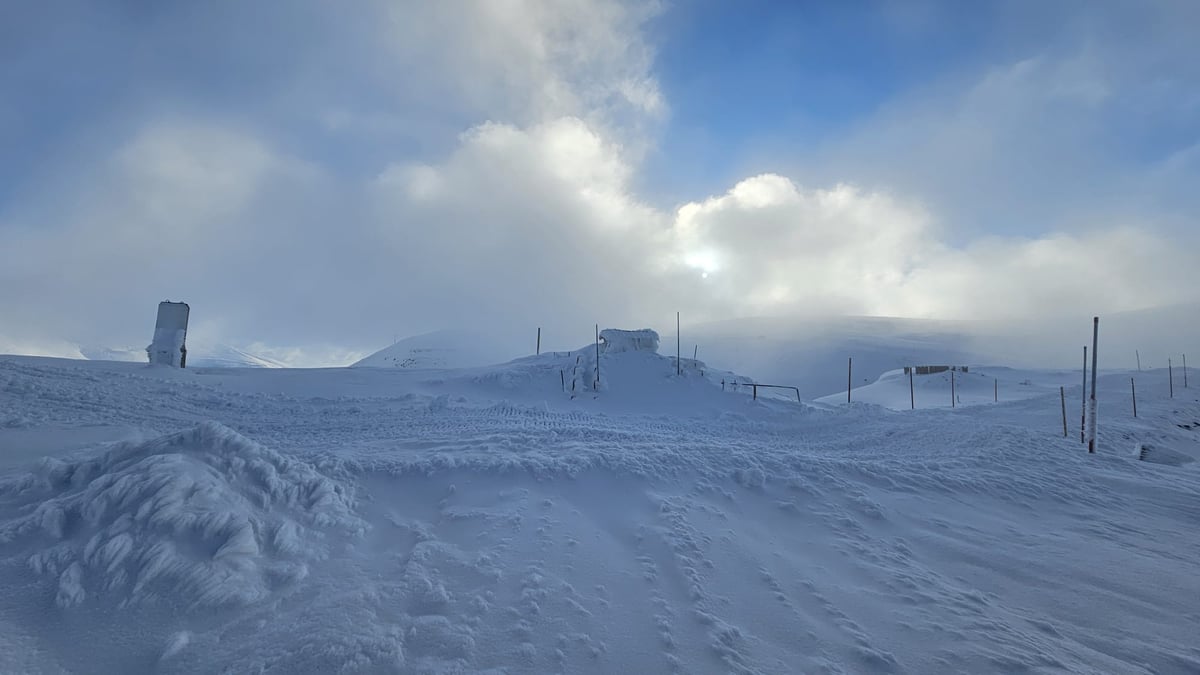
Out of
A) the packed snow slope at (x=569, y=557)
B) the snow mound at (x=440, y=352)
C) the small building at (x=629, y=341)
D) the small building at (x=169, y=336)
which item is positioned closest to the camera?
the packed snow slope at (x=569, y=557)

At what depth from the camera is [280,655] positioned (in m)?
3.18

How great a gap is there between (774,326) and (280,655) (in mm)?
86909

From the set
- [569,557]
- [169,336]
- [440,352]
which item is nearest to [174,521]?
[569,557]

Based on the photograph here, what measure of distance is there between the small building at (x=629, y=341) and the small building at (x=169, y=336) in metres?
16.3

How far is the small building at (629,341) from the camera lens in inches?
985

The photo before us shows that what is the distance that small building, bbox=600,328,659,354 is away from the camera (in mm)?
25016

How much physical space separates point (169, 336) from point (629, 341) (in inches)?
700

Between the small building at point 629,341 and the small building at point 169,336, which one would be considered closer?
the small building at point 169,336

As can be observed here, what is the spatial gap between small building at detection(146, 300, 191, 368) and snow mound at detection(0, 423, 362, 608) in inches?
672

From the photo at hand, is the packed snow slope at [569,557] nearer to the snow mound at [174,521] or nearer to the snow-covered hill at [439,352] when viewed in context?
the snow mound at [174,521]

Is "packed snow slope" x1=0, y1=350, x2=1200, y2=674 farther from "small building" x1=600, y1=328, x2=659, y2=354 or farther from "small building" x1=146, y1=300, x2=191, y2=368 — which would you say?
"small building" x1=600, y1=328, x2=659, y2=354

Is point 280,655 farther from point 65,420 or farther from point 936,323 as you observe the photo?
point 936,323

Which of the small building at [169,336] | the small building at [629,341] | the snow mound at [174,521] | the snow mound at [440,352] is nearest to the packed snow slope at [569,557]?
the snow mound at [174,521]

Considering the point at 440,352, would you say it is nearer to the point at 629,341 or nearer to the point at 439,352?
the point at 439,352
